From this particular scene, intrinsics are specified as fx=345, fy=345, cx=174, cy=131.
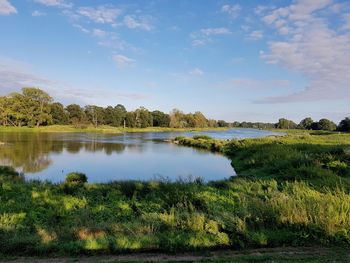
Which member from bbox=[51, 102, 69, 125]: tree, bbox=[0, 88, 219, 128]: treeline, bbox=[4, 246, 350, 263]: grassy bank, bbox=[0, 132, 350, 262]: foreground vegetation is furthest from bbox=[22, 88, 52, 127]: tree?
bbox=[4, 246, 350, 263]: grassy bank

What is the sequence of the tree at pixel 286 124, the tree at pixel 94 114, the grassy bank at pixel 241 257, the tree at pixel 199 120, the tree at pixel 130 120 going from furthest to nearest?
the tree at pixel 286 124 → the tree at pixel 199 120 → the tree at pixel 130 120 → the tree at pixel 94 114 → the grassy bank at pixel 241 257

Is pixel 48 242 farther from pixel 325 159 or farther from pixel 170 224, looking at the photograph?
pixel 325 159

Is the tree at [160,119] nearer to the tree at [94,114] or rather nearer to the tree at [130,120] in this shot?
the tree at [130,120]

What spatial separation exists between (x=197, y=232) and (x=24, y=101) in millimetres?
96843

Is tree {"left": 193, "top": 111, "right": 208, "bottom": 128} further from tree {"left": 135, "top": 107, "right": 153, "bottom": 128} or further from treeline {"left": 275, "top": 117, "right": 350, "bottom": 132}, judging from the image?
treeline {"left": 275, "top": 117, "right": 350, "bottom": 132}

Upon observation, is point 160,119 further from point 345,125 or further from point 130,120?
point 345,125

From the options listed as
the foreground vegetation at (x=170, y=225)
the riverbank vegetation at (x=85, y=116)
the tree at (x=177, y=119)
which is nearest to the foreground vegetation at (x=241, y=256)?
the foreground vegetation at (x=170, y=225)

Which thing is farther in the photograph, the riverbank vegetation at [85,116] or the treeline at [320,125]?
the treeline at [320,125]

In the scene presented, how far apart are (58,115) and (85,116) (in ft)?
47.4

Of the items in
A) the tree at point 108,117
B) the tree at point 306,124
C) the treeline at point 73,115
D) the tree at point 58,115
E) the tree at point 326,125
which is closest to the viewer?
the treeline at point 73,115

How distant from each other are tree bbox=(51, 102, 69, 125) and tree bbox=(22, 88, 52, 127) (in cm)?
491

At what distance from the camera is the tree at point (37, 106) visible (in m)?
94.9

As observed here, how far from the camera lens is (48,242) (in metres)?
7.13

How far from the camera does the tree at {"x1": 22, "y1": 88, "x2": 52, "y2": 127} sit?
9488 cm
